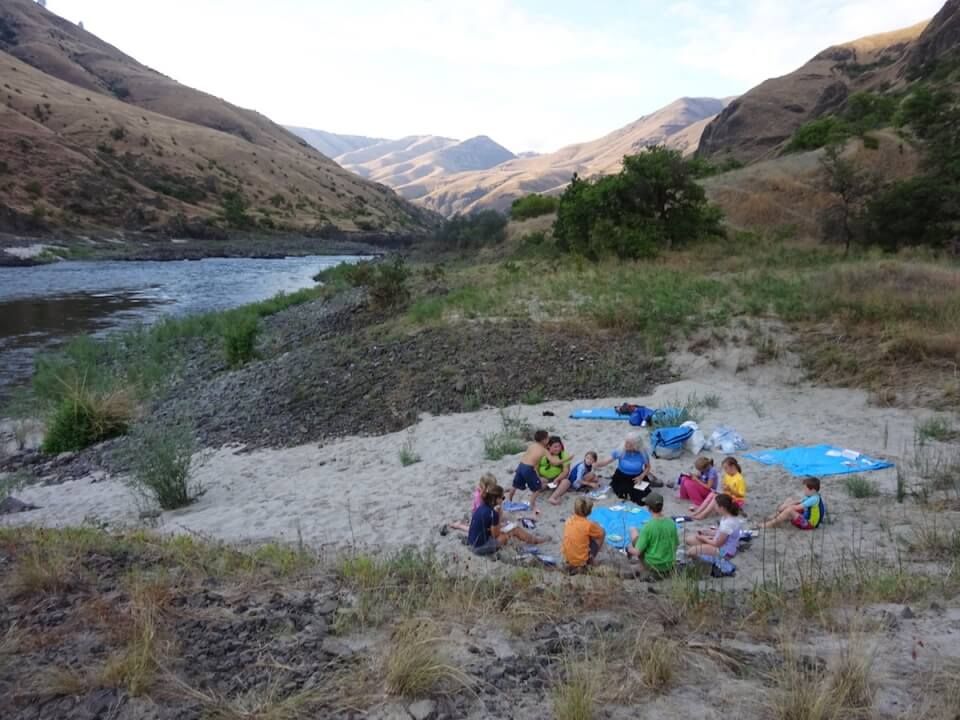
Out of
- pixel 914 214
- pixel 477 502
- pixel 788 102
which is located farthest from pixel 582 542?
pixel 788 102

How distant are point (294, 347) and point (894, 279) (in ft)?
47.1

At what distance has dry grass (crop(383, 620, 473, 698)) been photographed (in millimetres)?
3703

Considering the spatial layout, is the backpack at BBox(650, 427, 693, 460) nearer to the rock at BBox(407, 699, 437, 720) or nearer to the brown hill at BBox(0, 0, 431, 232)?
the rock at BBox(407, 699, 437, 720)

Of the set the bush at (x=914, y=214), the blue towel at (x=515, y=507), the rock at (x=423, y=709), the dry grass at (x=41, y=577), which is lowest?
the blue towel at (x=515, y=507)

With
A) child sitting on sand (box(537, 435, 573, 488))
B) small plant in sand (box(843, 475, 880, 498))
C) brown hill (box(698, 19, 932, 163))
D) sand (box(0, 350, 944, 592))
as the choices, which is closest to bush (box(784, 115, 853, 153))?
brown hill (box(698, 19, 932, 163))

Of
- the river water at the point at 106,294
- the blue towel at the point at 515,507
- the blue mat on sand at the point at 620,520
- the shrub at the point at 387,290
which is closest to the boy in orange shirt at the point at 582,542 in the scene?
the blue mat on sand at the point at 620,520

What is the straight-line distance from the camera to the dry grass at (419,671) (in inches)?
146

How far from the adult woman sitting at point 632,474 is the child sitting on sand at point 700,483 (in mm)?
430

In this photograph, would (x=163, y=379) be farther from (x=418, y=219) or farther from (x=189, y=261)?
(x=418, y=219)

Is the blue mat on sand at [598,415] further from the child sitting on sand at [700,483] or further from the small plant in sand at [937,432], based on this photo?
the small plant in sand at [937,432]

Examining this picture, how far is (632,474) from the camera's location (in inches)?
328

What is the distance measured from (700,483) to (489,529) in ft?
9.01

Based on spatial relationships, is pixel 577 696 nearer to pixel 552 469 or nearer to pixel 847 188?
pixel 552 469

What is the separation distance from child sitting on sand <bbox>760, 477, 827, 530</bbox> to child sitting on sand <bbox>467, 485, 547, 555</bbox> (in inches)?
108
